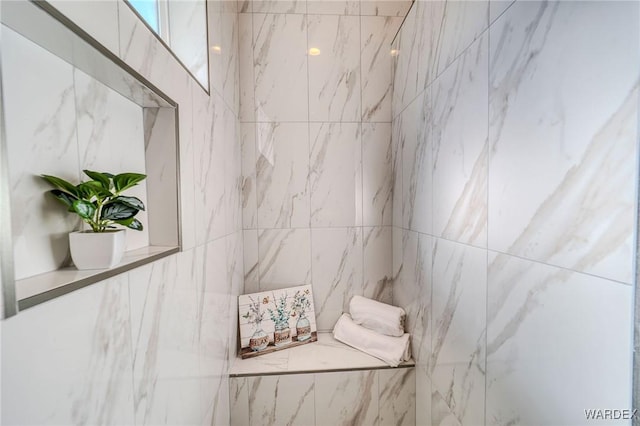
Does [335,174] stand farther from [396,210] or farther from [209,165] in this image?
[209,165]

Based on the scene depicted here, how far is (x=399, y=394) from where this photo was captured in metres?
1.54

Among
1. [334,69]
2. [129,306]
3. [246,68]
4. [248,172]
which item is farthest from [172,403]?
[334,69]

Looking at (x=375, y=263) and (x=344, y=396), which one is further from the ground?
(x=375, y=263)

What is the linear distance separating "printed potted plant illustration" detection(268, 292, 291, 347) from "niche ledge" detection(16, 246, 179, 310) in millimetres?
1255

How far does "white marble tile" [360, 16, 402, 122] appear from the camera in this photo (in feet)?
6.15

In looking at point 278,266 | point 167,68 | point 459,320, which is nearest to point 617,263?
point 459,320

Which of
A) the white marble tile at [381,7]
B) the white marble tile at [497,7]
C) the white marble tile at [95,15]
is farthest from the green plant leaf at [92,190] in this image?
the white marble tile at [381,7]

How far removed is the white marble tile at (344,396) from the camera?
1531mm

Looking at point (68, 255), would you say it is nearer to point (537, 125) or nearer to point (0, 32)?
point (0, 32)

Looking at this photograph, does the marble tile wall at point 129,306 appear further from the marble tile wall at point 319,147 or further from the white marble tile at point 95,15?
the marble tile wall at point 319,147

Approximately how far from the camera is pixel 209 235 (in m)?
1.21

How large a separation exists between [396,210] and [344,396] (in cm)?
113

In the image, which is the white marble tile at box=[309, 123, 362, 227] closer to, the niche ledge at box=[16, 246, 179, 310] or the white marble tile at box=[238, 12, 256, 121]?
the white marble tile at box=[238, 12, 256, 121]

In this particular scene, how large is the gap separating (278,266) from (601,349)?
1.62m
